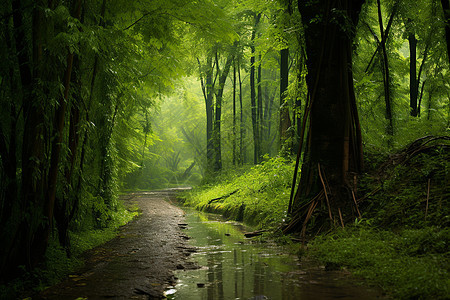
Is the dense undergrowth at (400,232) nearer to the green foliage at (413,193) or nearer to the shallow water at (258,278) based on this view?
the green foliage at (413,193)

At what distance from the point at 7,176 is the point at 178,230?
4948 mm

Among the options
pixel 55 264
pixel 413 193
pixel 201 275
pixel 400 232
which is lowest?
pixel 201 275

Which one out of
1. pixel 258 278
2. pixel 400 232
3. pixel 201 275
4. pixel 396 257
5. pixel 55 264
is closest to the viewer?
pixel 396 257

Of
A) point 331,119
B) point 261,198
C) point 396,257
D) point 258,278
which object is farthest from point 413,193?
point 261,198

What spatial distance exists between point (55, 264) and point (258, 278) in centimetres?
262

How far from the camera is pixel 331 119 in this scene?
6090mm

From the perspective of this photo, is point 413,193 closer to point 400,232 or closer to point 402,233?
point 400,232

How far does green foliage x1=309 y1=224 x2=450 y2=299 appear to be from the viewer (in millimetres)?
2873

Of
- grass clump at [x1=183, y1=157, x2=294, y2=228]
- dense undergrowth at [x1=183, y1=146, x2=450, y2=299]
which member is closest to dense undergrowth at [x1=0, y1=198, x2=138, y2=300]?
dense undergrowth at [x1=183, y1=146, x2=450, y2=299]

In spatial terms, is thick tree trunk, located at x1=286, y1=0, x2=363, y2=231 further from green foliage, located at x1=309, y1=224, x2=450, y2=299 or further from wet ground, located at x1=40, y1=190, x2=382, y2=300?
wet ground, located at x1=40, y1=190, x2=382, y2=300

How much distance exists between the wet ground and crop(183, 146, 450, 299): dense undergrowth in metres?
0.27

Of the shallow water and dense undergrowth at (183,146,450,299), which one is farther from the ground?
dense undergrowth at (183,146,450,299)

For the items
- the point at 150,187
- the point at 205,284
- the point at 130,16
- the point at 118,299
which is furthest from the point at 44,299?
the point at 150,187

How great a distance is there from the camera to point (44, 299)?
127 inches
